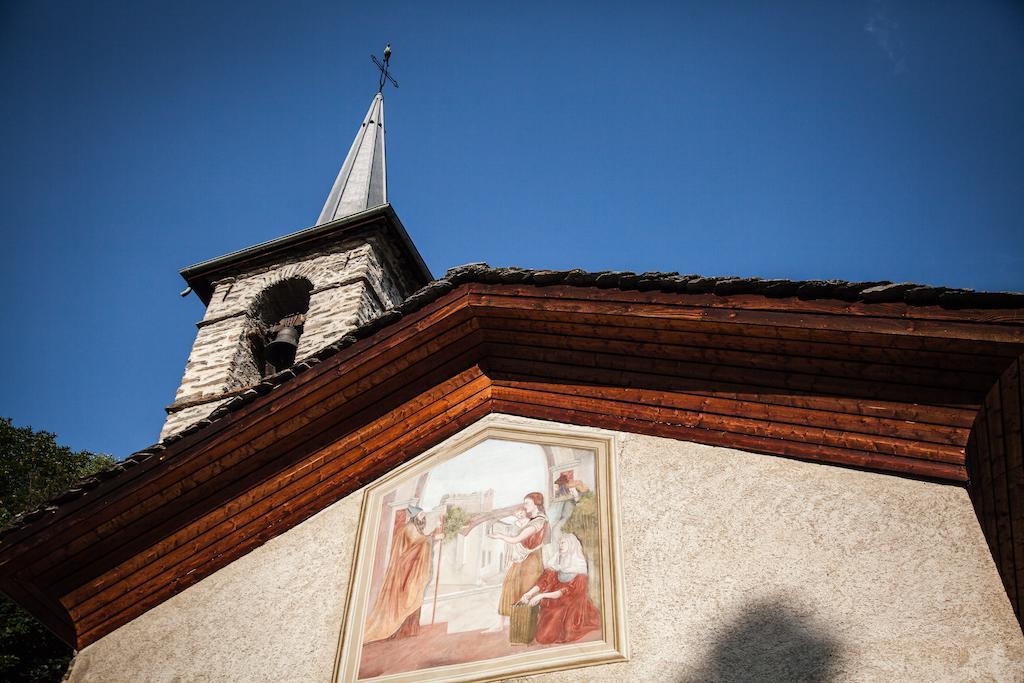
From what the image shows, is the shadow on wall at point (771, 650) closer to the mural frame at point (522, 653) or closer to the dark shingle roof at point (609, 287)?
the mural frame at point (522, 653)

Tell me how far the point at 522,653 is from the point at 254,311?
11530 millimetres

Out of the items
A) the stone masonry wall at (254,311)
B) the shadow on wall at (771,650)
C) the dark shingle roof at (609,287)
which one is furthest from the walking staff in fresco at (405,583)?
the stone masonry wall at (254,311)

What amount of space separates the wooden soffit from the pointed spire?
39.2 feet

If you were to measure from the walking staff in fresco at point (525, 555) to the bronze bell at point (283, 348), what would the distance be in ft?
29.8

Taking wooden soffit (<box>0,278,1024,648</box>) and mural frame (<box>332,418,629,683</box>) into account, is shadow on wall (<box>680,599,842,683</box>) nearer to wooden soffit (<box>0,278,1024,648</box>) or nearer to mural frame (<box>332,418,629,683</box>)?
mural frame (<box>332,418,629,683</box>)

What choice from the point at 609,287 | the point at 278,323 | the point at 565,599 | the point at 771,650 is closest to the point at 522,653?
the point at 565,599

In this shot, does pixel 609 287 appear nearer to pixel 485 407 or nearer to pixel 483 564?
pixel 485 407

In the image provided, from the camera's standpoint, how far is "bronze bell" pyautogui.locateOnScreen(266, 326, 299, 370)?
13.8 metres

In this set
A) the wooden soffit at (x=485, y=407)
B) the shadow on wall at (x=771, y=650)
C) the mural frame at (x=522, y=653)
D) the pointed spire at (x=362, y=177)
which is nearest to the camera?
the shadow on wall at (x=771, y=650)

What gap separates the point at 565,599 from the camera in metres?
4.86

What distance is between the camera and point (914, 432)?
4.88m

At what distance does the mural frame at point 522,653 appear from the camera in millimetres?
4566

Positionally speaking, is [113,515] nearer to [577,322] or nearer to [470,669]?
[470,669]

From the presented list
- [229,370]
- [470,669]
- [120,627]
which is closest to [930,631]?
[470,669]
